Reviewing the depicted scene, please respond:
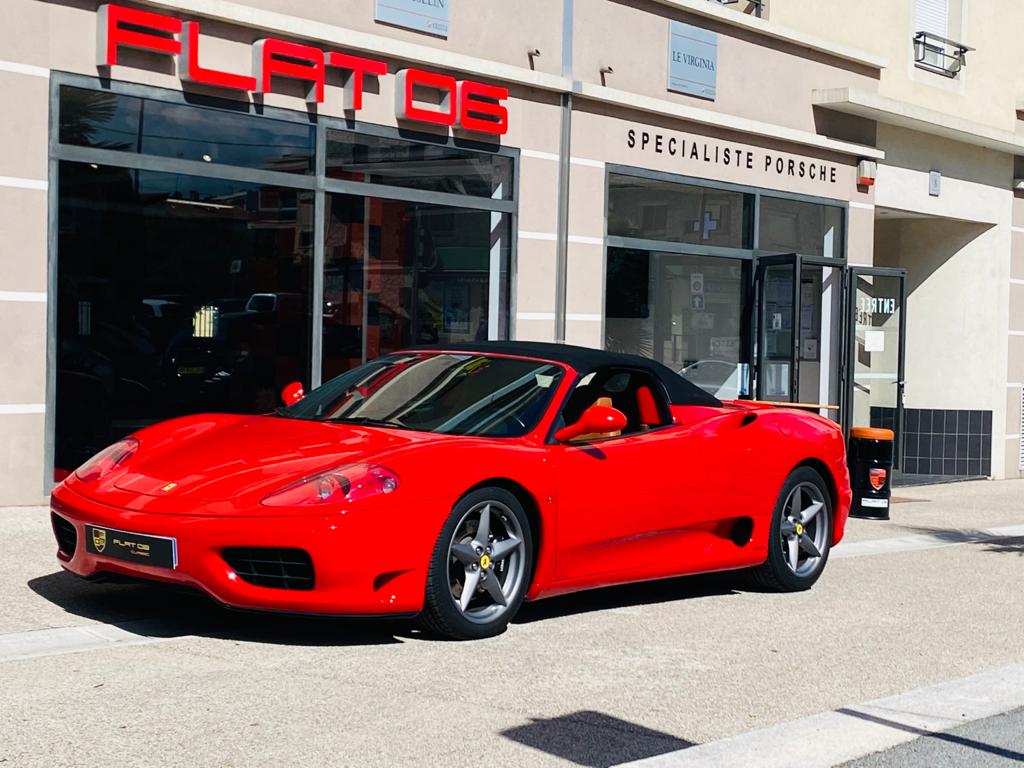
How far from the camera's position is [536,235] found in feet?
45.8

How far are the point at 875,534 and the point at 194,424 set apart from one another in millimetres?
6352

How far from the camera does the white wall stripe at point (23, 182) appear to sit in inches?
396

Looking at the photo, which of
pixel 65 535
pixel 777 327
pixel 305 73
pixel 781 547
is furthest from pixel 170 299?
pixel 777 327

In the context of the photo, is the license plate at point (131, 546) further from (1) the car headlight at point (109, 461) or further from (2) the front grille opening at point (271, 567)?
(1) the car headlight at point (109, 461)

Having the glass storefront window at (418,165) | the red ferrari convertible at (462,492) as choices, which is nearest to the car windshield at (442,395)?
the red ferrari convertible at (462,492)

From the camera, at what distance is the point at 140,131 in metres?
10.8

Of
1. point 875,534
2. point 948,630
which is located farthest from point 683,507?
point 875,534

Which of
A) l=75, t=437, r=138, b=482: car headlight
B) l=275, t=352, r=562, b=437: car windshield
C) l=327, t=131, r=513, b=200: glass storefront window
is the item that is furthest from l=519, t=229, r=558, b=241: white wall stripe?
l=75, t=437, r=138, b=482: car headlight

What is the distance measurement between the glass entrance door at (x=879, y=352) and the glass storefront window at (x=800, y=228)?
65cm

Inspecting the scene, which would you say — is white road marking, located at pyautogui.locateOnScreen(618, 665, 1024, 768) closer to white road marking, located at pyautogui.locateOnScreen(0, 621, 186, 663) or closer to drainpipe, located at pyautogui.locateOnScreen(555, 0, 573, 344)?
white road marking, located at pyautogui.locateOnScreen(0, 621, 186, 663)

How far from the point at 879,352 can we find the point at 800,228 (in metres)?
2.13

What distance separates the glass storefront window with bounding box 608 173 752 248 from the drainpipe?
679 mm

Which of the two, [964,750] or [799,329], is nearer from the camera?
[964,750]

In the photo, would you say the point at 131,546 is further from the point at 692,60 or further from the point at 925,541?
the point at 692,60
